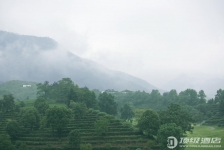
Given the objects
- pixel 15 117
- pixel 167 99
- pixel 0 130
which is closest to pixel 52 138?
pixel 0 130

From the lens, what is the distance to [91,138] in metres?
49.3

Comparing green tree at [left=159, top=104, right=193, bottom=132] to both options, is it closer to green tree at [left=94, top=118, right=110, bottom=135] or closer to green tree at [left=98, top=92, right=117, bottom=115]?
green tree at [left=94, top=118, right=110, bottom=135]

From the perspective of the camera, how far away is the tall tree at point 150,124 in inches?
1945

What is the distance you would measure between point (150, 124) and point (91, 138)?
14769 mm

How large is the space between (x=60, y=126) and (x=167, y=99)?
Answer: 7687 centimetres

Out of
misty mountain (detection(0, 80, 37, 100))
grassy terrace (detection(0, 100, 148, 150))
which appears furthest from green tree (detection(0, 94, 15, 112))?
misty mountain (detection(0, 80, 37, 100))

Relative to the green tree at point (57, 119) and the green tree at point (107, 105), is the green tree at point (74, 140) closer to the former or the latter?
the green tree at point (57, 119)

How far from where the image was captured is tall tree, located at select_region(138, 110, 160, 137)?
49.4 meters

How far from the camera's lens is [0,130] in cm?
5441

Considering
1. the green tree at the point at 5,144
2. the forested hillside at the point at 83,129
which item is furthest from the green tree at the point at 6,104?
the green tree at the point at 5,144

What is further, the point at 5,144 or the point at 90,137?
the point at 90,137

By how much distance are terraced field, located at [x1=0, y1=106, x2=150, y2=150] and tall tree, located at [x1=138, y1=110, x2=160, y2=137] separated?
2.15 metres

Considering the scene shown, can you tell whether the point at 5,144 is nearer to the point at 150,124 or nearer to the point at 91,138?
the point at 91,138

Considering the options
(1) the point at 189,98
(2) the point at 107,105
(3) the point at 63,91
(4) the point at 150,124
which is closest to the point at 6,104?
(3) the point at 63,91
